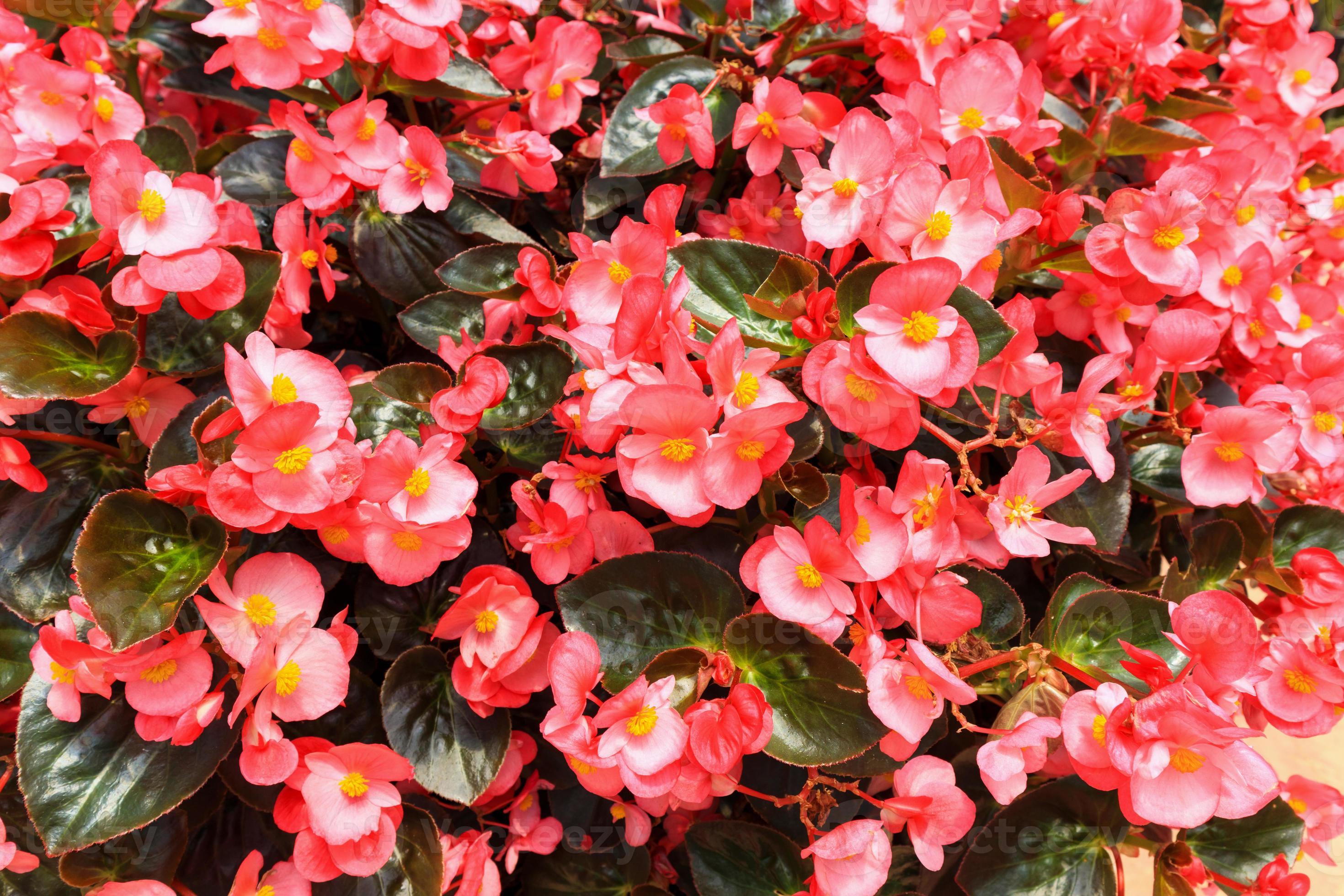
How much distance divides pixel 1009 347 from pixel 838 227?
16 centimetres

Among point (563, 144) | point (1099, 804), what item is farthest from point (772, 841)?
point (563, 144)

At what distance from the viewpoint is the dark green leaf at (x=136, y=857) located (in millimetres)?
688

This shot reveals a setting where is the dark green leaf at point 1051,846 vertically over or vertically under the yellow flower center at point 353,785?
under

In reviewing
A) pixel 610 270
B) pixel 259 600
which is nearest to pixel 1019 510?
pixel 610 270

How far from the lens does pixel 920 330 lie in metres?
0.54

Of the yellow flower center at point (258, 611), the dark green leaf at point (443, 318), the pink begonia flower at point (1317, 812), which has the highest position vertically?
the dark green leaf at point (443, 318)

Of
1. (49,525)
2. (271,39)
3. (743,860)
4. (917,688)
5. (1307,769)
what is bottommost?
(1307,769)

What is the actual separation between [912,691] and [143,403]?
2.20 ft

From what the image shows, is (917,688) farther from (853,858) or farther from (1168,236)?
(1168,236)

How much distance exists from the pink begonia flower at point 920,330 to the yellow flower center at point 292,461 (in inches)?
14.7

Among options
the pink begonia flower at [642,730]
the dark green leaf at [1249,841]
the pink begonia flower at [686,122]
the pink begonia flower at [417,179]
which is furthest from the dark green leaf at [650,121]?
the dark green leaf at [1249,841]

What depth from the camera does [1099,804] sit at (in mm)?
729

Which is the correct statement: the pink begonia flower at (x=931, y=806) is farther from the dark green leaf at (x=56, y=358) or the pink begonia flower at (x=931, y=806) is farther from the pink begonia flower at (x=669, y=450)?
the dark green leaf at (x=56, y=358)

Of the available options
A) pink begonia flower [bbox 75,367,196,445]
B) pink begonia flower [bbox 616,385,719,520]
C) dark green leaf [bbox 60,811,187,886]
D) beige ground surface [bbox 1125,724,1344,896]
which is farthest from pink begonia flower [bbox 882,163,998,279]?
beige ground surface [bbox 1125,724,1344,896]
